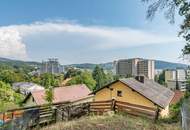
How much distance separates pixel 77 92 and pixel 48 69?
439 feet

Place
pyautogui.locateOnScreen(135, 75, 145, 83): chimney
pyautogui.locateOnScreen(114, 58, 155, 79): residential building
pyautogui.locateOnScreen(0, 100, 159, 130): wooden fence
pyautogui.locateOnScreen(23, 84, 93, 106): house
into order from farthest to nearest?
1. pyautogui.locateOnScreen(114, 58, 155, 79): residential building
2. pyautogui.locateOnScreen(23, 84, 93, 106): house
3. pyautogui.locateOnScreen(135, 75, 145, 83): chimney
4. pyautogui.locateOnScreen(0, 100, 159, 130): wooden fence

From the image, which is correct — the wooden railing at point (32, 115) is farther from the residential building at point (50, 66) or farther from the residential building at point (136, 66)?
the residential building at point (50, 66)

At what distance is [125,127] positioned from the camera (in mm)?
10508

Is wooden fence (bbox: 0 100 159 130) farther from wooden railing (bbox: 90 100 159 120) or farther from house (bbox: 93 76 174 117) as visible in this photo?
house (bbox: 93 76 174 117)

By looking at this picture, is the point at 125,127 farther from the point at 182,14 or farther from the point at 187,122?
the point at 182,14

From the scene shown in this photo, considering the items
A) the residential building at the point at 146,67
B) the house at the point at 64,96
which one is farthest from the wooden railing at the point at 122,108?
the residential building at the point at 146,67

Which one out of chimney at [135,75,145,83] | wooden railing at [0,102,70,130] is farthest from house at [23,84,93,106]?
wooden railing at [0,102,70,130]

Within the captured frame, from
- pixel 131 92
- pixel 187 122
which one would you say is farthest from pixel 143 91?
pixel 187 122

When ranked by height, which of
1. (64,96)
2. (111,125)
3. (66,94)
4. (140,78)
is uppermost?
(140,78)

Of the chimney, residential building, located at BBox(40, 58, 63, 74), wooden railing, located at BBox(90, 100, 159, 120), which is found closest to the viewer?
wooden railing, located at BBox(90, 100, 159, 120)

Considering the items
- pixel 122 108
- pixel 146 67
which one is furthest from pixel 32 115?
pixel 146 67

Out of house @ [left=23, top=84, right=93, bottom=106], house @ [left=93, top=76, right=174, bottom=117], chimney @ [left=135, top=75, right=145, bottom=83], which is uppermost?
chimney @ [left=135, top=75, right=145, bottom=83]

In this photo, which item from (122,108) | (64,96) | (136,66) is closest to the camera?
(122,108)

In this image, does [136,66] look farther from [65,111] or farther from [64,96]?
[65,111]
